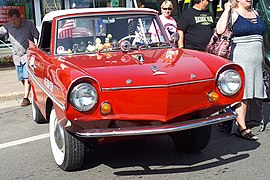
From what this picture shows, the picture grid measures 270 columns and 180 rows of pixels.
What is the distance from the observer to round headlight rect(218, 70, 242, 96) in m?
3.99

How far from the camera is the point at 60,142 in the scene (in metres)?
4.34

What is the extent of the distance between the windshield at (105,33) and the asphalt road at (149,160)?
1.17 metres

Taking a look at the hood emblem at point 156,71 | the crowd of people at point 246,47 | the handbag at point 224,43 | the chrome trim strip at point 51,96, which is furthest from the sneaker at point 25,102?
the hood emblem at point 156,71

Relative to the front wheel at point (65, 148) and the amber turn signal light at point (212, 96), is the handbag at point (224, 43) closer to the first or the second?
the amber turn signal light at point (212, 96)

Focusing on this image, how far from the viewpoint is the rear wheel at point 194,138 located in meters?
4.55

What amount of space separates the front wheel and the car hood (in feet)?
2.15

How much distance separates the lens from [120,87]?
3.64 m

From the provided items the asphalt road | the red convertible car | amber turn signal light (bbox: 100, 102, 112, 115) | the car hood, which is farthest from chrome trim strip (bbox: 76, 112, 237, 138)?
the asphalt road

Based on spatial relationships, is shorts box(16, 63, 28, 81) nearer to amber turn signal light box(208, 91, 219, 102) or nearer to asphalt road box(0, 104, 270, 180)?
asphalt road box(0, 104, 270, 180)

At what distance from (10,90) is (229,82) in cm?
543

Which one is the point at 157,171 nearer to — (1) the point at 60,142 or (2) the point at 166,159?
(2) the point at 166,159

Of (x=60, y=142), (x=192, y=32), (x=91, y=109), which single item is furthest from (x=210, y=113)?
(x=192, y=32)

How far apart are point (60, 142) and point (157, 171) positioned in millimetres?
1028

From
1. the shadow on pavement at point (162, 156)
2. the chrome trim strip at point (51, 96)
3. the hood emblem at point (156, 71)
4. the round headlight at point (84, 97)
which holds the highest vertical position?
the hood emblem at point (156, 71)
